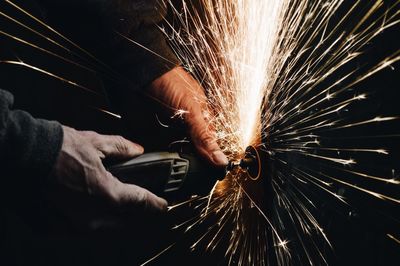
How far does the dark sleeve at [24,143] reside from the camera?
787 millimetres

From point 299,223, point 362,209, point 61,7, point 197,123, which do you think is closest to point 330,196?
point 362,209

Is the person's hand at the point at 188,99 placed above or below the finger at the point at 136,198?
above

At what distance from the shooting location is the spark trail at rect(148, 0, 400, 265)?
1181mm

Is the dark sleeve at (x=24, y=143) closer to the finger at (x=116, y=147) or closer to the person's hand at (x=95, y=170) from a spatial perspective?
the person's hand at (x=95, y=170)

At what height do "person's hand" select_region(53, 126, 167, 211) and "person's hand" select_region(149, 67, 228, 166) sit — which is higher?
"person's hand" select_region(149, 67, 228, 166)

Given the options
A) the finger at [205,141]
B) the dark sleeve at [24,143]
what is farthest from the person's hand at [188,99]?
the dark sleeve at [24,143]

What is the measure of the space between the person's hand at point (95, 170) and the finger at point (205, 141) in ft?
0.77

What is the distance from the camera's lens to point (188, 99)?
1299 mm

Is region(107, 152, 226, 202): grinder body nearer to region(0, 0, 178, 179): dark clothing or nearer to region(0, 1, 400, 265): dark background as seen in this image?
region(0, 1, 400, 265): dark background

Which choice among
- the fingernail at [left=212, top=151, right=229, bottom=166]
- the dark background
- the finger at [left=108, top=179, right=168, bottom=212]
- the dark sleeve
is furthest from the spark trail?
the dark sleeve

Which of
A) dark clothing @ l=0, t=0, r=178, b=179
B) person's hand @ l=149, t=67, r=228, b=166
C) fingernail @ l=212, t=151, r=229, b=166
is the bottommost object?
fingernail @ l=212, t=151, r=229, b=166

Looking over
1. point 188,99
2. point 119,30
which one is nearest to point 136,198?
point 188,99

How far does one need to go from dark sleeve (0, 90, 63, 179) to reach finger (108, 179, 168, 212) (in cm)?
20

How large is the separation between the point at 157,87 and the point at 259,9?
548 mm
